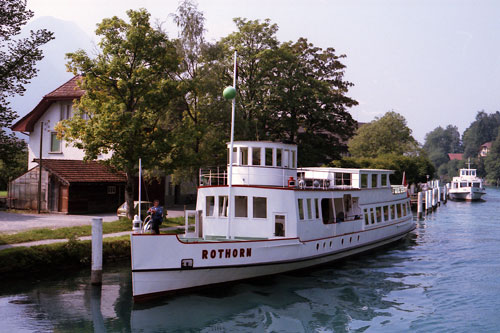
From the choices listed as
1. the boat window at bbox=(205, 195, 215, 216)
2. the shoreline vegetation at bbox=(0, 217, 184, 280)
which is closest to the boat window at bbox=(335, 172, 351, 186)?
the boat window at bbox=(205, 195, 215, 216)

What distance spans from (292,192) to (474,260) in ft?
41.2

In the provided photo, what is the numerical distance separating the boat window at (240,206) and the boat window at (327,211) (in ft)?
17.0

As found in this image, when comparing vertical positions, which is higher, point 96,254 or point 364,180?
point 364,180

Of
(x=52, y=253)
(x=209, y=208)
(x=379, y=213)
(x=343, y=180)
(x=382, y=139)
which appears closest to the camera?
(x=52, y=253)

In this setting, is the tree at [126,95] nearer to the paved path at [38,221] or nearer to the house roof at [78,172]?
the paved path at [38,221]

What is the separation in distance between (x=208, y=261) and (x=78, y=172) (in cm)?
2314

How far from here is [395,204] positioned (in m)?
32.3

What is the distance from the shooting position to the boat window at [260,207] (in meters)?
21.5

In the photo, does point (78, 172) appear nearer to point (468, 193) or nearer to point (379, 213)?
point (379, 213)

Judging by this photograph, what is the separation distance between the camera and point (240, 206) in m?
21.6

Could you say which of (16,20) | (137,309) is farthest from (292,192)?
(16,20)

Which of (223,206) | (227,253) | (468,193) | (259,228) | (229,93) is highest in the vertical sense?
(229,93)

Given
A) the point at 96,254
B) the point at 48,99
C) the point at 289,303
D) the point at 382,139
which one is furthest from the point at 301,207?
the point at 382,139

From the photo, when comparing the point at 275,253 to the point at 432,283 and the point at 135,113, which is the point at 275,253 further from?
the point at 135,113
